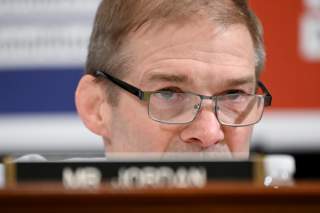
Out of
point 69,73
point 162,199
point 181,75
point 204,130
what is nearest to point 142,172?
point 162,199

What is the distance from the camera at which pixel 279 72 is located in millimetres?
2492

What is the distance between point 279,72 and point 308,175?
42 cm

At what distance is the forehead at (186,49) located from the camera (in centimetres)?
189

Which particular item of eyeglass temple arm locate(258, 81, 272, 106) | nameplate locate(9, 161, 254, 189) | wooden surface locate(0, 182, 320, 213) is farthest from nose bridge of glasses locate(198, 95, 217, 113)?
wooden surface locate(0, 182, 320, 213)

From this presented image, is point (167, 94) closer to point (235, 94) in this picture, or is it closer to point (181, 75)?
point (181, 75)

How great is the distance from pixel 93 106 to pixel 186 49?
36cm

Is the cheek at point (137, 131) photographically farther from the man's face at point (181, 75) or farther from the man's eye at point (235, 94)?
the man's eye at point (235, 94)

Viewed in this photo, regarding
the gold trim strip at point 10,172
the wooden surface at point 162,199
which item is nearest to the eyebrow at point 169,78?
the gold trim strip at point 10,172

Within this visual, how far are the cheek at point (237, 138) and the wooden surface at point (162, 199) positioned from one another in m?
0.92

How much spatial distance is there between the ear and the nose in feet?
Answer: 1.05

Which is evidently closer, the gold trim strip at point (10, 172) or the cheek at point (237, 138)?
the gold trim strip at point (10, 172)

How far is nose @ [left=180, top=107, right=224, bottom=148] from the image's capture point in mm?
1723

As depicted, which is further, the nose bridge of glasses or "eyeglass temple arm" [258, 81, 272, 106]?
"eyeglass temple arm" [258, 81, 272, 106]

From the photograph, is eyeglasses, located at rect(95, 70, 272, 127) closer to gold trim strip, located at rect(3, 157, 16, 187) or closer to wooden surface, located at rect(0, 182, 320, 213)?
gold trim strip, located at rect(3, 157, 16, 187)
